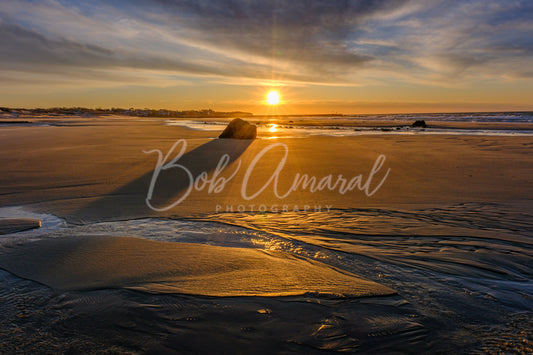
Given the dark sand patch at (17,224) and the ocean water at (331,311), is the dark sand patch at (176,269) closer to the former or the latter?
the ocean water at (331,311)

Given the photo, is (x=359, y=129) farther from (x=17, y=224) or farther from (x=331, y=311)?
(x=331, y=311)

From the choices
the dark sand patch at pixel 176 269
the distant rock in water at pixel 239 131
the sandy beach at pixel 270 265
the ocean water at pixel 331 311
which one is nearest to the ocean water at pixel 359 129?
the distant rock in water at pixel 239 131

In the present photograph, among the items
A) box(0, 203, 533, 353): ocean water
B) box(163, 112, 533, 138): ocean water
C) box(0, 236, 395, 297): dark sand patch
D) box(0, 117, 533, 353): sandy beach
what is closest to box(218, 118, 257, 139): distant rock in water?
box(163, 112, 533, 138): ocean water

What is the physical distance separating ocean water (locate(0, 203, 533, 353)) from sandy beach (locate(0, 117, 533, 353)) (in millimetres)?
11

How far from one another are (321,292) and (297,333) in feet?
1.73

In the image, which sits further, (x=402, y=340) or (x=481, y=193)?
(x=481, y=193)

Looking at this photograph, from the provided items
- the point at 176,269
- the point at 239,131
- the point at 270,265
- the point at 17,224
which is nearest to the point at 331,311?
the point at 270,265

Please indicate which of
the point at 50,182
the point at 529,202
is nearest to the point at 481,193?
the point at 529,202

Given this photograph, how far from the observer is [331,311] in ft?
7.57

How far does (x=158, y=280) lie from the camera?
271 centimetres

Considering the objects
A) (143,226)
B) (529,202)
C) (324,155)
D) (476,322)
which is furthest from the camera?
(324,155)

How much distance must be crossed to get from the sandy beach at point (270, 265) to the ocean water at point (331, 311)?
0.4 inches

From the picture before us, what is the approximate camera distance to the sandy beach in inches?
82.1

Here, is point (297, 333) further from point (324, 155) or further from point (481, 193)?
point (324, 155)
